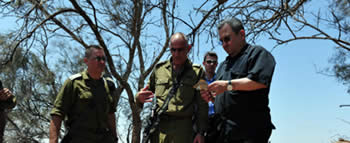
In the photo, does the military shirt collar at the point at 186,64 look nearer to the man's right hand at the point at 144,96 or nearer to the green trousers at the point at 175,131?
the man's right hand at the point at 144,96

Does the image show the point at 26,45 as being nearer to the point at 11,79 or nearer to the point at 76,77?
the point at 11,79

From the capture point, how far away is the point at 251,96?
239 centimetres

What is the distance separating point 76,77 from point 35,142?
11.2 metres

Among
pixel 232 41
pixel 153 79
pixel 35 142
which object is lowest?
pixel 35 142

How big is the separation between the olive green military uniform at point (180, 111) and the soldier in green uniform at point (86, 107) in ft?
1.84

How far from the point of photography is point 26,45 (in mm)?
8344

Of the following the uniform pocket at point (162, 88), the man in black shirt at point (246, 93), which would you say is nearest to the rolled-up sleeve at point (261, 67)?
the man in black shirt at point (246, 93)

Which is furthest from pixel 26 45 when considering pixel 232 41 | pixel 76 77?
pixel 232 41

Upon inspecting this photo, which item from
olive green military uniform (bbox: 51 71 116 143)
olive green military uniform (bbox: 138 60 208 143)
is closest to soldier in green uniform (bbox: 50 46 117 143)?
olive green military uniform (bbox: 51 71 116 143)

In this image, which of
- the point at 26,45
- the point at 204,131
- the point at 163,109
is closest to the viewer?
the point at 204,131

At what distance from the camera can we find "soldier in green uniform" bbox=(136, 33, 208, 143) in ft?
9.80

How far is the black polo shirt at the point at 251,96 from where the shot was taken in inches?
90.5

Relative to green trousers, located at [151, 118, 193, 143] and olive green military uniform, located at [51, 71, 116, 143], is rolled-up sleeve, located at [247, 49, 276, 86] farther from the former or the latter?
olive green military uniform, located at [51, 71, 116, 143]

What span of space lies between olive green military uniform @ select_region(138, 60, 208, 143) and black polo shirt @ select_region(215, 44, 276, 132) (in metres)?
0.51
